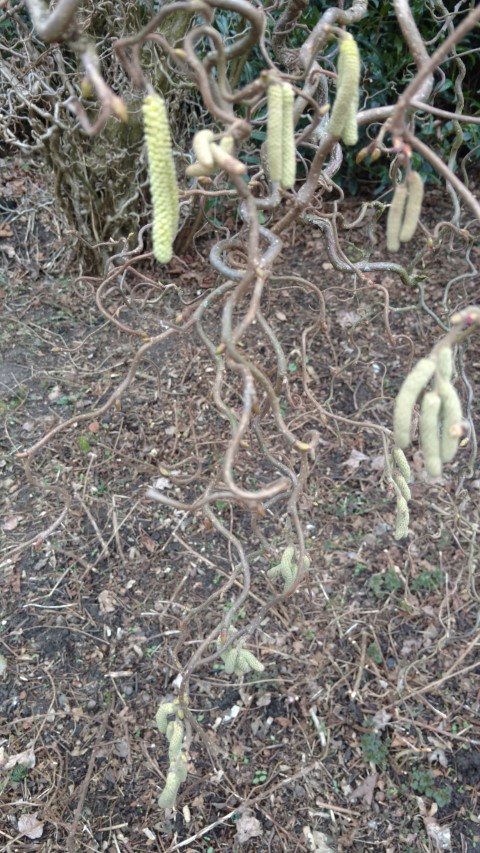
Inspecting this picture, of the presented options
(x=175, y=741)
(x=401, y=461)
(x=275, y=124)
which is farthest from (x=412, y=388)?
(x=175, y=741)

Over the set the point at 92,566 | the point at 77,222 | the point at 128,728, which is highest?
the point at 77,222

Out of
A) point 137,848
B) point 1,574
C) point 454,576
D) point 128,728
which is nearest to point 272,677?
point 128,728

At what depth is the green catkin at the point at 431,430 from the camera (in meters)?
0.71

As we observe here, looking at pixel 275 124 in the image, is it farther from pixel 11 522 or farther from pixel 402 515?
pixel 11 522

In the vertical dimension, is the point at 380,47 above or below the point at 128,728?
above

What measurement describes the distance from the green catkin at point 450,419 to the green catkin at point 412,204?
19 cm

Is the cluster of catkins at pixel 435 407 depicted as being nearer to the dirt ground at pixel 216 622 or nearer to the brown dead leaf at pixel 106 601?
the dirt ground at pixel 216 622

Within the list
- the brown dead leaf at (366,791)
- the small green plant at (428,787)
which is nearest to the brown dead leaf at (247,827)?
the brown dead leaf at (366,791)

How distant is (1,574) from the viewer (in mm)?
2193

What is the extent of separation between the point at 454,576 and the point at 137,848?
131 cm

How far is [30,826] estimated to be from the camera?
173 cm

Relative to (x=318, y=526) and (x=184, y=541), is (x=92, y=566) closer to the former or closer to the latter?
(x=184, y=541)

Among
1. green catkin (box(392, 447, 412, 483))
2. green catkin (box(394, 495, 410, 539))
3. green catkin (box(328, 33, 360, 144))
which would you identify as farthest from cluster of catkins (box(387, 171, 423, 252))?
green catkin (box(394, 495, 410, 539))

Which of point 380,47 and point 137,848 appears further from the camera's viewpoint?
point 380,47
